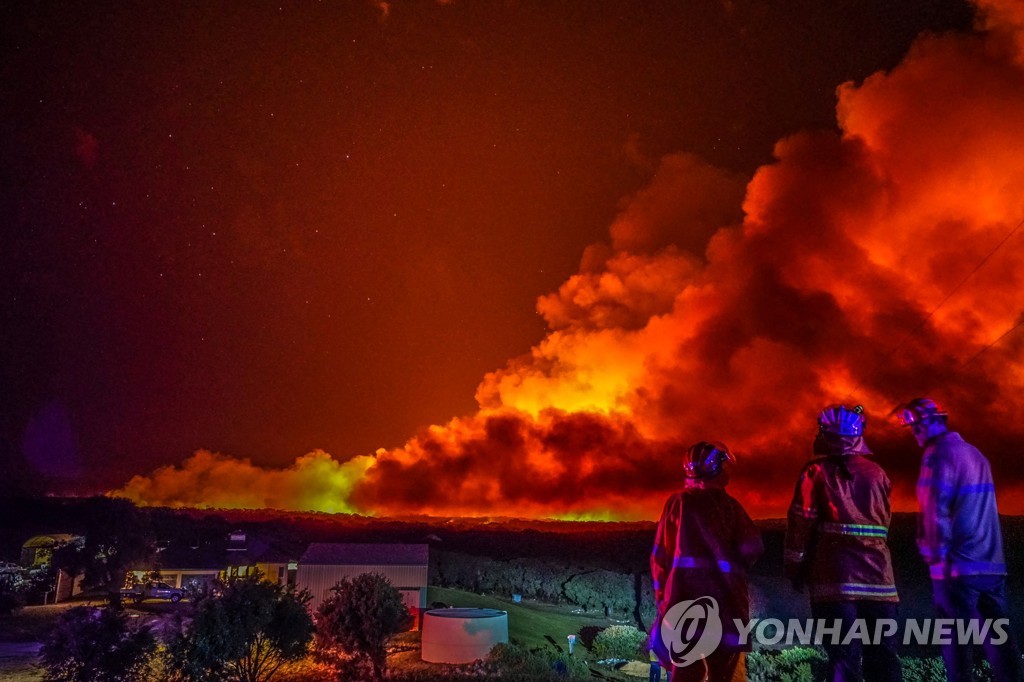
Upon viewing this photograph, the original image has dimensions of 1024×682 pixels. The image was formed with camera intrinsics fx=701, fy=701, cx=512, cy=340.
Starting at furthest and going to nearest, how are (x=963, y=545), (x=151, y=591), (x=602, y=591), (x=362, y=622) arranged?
(x=151, y=591) < (x=602, y=591) < (x=362, y=622) < (x=963, y=545)

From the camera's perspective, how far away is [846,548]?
5.37 meters

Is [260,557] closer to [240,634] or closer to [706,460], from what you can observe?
[240,634]

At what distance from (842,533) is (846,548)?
112 millimetres

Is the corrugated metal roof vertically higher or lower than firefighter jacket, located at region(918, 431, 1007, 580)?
lower

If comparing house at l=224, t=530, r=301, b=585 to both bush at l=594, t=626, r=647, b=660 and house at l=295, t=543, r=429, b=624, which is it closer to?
house at l=295, t=543, r=429, b=624

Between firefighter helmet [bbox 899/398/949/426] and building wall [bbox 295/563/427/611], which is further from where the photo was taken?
building wall [bbox 295/563/427/611]

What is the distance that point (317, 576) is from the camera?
2461 cm

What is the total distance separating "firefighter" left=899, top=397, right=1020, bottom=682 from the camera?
5.76 meters

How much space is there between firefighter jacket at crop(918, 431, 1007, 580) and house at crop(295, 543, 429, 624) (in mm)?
19843

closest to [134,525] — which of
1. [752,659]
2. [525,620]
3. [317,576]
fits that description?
[317,576]

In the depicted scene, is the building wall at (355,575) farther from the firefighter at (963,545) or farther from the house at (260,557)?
the firefighter at (963,545)

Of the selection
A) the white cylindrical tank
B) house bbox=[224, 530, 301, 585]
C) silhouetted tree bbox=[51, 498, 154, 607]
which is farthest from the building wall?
silhouetted tree bbox=[51, 498, 154, 607]

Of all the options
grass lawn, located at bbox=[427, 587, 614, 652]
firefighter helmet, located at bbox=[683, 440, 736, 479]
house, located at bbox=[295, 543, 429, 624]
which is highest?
firefighter helmet, located at bbox=[683, 440, 736, 479]

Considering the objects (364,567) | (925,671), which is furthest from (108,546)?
(925,671)
